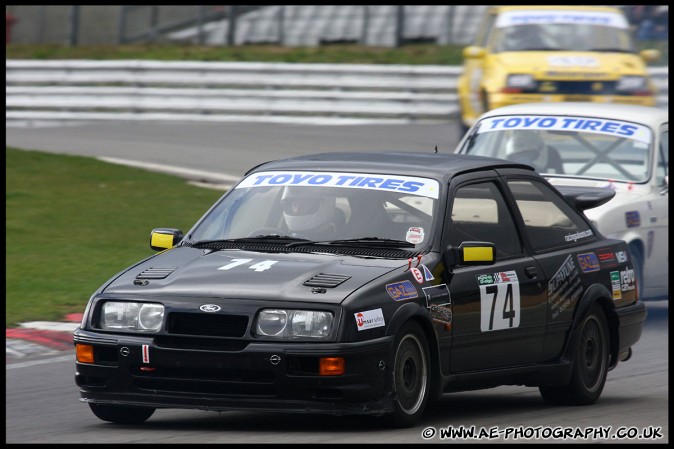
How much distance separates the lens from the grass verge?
1282 centimetres

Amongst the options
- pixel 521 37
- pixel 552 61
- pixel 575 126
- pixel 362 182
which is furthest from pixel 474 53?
pixel 362 182

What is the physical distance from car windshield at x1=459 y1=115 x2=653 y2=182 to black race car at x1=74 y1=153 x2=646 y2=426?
309 centimetres

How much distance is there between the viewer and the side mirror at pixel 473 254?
25.7ft

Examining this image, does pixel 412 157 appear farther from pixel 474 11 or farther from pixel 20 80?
pixel 474 11

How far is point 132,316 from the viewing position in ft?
24.0

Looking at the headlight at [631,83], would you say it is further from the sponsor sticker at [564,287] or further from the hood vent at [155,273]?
the hood vent at [155,273]

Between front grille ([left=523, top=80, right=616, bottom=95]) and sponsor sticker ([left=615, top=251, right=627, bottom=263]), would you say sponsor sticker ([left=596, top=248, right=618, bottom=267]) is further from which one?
front grille ([left=523, top=80, right=616, bottom=95])

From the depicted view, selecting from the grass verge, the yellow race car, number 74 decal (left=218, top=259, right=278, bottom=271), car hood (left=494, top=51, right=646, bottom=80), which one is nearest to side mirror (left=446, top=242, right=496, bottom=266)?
number 74 decal (left=218, top=259, right=278, bottom=271)

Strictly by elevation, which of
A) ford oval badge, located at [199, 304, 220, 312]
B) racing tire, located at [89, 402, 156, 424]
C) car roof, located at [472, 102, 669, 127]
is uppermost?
car roof, located at [472, 102, 669, 127]

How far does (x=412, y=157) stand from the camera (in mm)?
8836

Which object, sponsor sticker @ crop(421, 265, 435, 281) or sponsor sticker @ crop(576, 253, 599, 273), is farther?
sponsor sticker @ crop(576, 253, 599, 273)

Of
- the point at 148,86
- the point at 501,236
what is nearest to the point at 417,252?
the point at 501,236

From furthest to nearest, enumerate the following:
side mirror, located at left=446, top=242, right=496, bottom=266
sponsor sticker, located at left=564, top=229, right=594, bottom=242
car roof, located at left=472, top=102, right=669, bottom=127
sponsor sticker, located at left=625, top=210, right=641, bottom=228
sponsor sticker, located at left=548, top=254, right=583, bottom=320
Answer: car roof, located at left=472, top=102, right=669, bottom=127, sponsor sticker, located at left=625, top=210, right=641, bottom=228, sponsor sticker, located at left=564, top=229, right=594, bottom=242, sponsor sticker, located at left=548, top=254, right=583, bottom=320, side mirror, located at left=446, top=242, right=496, bottom=266

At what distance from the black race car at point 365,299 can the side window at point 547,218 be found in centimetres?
1
